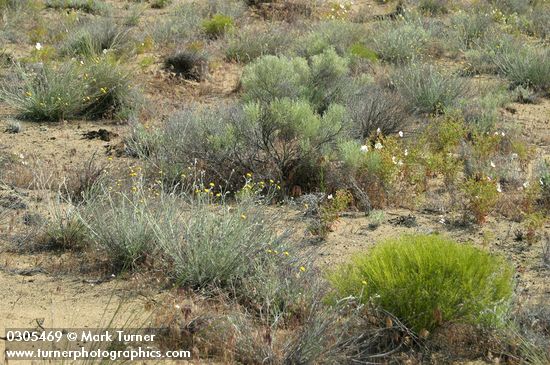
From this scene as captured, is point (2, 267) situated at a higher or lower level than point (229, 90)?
higher

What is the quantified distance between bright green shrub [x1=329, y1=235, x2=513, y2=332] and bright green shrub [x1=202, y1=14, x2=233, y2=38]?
35.2ft

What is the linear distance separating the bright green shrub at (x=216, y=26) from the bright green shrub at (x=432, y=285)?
10722 mm

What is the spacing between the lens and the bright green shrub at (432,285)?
17.4 ft

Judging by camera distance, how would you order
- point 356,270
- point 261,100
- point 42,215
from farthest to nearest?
point 261,100 → point 42,215 → point 356,270

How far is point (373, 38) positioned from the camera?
1484 cm

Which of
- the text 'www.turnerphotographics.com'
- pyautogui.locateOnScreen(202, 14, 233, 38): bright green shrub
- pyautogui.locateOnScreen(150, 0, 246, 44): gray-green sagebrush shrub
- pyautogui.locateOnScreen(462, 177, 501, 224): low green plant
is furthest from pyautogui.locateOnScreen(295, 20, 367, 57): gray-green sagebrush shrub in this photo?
the text 'www.turnerphotographics.com'

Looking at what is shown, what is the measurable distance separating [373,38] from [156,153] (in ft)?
22.2

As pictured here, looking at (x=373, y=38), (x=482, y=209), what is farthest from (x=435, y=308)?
(x=373, y=38)

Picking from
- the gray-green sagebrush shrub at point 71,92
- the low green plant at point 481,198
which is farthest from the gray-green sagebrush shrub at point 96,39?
the low green plant at point 481,198

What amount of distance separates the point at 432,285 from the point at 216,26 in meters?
11.2

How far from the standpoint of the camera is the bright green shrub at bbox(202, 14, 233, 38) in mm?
15617

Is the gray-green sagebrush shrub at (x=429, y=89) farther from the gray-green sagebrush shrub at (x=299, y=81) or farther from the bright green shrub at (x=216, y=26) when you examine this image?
the bright green shrub at (x=216, y=26)

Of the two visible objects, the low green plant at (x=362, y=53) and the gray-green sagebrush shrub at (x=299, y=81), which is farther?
the low green plant at (x=362, y=53)

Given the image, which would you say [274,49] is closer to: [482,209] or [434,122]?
[434,122]
